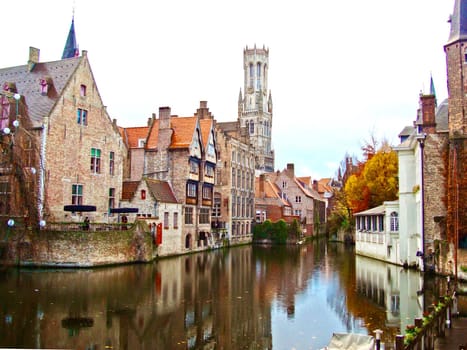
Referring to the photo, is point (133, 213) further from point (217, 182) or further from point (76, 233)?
point (217, 182)

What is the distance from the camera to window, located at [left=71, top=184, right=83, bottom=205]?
36344 millimetres

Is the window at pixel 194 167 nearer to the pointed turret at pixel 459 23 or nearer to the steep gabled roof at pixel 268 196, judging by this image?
the steep gabled roof at pixel 268 196

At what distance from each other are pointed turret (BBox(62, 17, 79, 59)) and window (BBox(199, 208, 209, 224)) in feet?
75.2

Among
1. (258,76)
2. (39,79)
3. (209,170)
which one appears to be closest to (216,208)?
(209,170)

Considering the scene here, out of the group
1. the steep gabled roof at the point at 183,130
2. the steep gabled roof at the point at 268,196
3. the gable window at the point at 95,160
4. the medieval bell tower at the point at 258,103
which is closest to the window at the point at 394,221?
the steep gabled roof at the point at 183,130

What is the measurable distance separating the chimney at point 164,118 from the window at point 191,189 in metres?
5.70

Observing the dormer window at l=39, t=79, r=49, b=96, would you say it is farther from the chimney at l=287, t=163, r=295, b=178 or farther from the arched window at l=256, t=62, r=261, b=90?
the arched window at l=256, t=62, r=261, b=90

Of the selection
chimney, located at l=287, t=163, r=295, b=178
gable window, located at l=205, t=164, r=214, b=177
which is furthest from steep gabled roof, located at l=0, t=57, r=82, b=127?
chimney, located at l=287, t=163, r=295, b=178

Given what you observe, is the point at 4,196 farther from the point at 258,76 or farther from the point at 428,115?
the point at 258,76

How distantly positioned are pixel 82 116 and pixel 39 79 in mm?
4190

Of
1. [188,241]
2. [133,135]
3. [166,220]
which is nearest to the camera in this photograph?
[166,220]

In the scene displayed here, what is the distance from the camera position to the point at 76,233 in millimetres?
31250

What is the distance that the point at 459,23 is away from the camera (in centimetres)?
2980

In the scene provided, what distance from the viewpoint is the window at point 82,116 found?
121 ft
